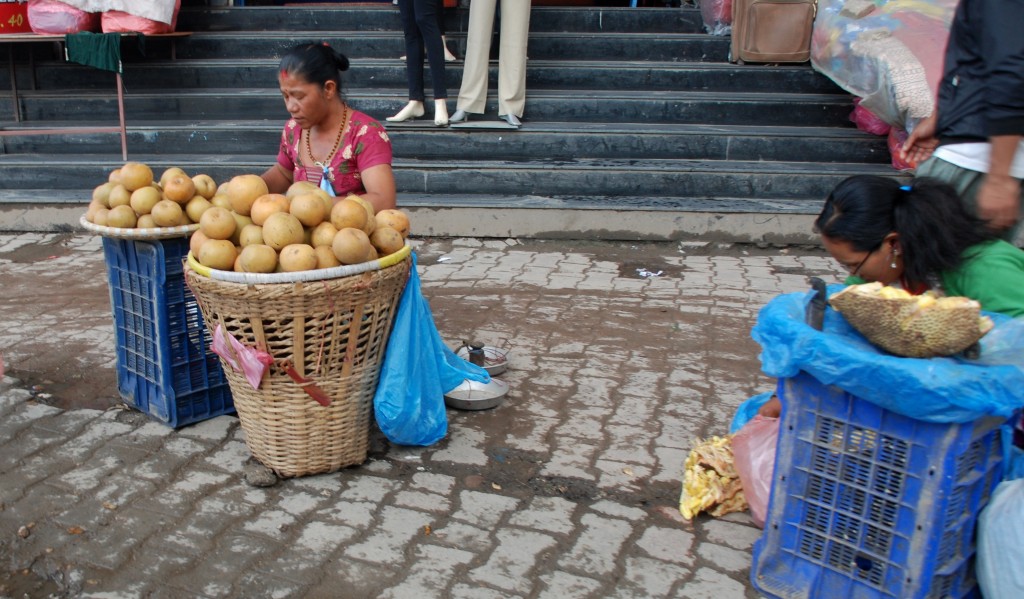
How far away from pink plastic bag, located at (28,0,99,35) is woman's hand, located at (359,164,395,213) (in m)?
4.84

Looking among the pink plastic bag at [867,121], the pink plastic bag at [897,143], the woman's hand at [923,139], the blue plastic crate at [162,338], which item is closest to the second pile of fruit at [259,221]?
the blue plastic crate at [162,338]

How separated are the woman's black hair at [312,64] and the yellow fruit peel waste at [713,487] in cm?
204

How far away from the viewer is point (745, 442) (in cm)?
288

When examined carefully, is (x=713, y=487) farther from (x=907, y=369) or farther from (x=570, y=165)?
(x=570, y=165)

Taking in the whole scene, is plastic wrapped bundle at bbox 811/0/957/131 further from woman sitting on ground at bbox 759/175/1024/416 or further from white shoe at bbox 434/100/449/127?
woman sitting on ground at bbox 759/175/1024/416

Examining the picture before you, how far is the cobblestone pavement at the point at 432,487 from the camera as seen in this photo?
2676mm

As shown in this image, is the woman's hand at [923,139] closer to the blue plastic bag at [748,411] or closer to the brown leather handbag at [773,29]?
the blue plastic bag at [748,411]

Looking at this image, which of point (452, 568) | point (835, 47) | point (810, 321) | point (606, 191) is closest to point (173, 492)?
point (452, 568)

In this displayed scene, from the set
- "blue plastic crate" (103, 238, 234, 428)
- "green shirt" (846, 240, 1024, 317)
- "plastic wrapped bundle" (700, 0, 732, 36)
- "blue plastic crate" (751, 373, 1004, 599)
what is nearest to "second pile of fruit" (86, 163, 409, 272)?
"blue plastic crate" (103, 238, 234, 428)

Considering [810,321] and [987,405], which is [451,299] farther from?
[987,405]

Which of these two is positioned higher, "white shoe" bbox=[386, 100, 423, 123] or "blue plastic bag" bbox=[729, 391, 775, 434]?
"white shoe" bbox=[386, 100, 423, 123]

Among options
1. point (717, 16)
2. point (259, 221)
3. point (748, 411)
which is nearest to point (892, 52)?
point (717, 16)

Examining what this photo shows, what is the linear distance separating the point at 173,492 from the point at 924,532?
245 cm

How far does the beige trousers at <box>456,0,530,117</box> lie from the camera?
6742 millimetres
